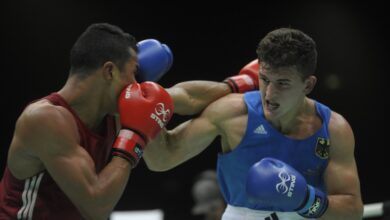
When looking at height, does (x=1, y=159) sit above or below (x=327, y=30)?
below

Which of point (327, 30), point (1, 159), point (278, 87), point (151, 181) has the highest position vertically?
point (278, 87)

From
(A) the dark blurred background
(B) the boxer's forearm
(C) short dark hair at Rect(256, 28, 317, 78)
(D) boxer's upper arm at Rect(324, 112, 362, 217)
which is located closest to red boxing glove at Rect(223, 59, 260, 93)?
(B) the boxer's forearm

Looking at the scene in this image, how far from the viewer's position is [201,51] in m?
7.61

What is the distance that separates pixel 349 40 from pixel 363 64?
Answer: 358 millimetres

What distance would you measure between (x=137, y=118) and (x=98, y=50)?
0.99 ft

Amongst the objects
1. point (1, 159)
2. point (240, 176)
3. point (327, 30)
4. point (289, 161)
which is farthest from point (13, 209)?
point (327, 30)

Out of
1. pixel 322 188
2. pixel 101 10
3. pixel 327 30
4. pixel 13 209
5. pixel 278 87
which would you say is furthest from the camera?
pixel 327 30

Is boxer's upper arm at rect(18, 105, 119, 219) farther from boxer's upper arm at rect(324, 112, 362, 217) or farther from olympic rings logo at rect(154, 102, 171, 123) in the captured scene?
boxer's upper arm at rect(324, 112, 362, 217)

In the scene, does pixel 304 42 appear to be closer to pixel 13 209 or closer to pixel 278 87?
pixel 278 87

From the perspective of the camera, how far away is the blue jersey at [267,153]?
2682mm

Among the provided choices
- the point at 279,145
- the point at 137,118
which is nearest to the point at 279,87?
the point at 279,145

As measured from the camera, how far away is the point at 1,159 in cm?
653

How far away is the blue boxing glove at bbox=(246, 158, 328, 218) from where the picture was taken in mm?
2432

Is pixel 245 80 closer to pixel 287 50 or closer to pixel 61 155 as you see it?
pixel 287 50
